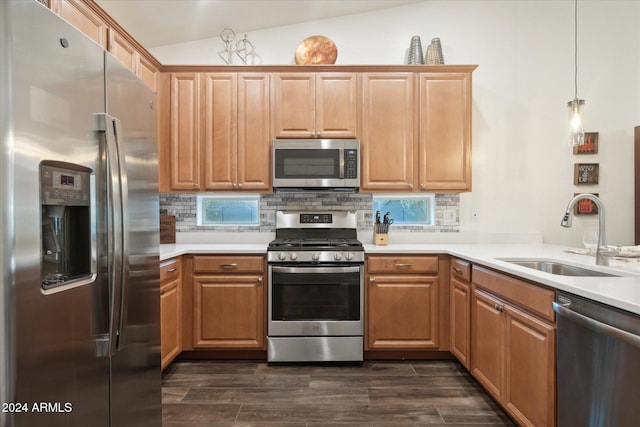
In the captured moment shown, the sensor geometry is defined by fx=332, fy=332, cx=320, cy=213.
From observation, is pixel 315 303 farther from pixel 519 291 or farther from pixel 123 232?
pixel 123 232

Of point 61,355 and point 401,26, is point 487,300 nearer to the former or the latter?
point 61,355

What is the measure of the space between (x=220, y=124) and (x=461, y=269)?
2.25m

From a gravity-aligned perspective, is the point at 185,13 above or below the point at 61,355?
above

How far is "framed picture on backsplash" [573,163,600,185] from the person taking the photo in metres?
2.97

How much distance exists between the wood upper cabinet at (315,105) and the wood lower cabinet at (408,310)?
1.18 metres

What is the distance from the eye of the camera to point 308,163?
109 inches

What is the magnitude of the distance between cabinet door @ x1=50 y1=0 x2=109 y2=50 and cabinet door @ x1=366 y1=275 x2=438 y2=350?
7.93ft

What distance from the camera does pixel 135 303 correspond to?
4.10 feet

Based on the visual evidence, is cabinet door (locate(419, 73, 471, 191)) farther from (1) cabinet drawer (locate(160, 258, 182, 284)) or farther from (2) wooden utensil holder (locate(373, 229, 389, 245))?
(1) cabinet drawer (locate(160, 258, 182, 284))

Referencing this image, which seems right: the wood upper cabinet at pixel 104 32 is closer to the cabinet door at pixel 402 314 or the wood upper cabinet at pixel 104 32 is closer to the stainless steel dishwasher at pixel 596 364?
the cabinet door at pixel 402 314

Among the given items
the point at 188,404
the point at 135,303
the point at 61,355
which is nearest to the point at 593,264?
the point at 135,303

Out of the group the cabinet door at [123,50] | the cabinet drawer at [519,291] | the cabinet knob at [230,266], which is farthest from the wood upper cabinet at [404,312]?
the cabinet door at [123,50]

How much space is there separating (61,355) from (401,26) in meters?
3.38

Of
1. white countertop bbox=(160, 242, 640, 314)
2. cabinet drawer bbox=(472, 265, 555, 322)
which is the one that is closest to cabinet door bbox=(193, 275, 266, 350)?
white countertop bbox=(160, 242, 640, 314)
